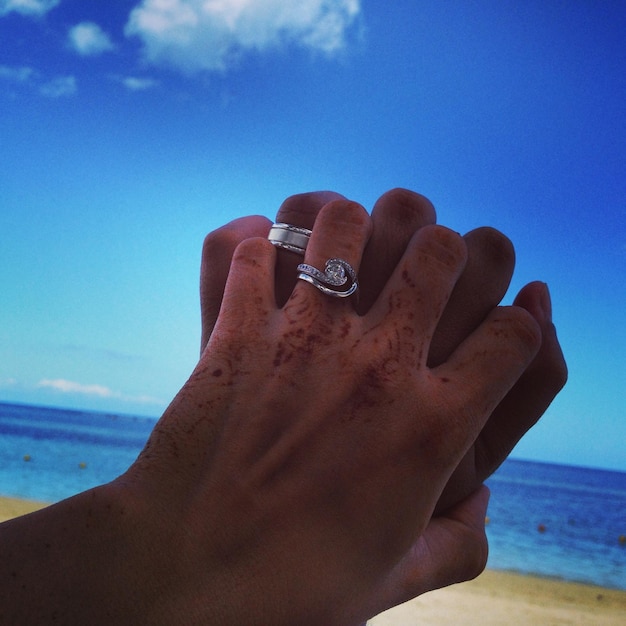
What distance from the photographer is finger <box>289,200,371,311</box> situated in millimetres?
709

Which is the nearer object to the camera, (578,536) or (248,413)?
(248,413)

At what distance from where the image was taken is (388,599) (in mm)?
678

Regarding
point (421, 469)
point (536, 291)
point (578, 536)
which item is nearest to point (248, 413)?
point (421, 469)

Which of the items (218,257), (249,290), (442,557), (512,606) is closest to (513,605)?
(512,606)

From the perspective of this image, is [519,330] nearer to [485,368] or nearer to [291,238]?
[485,368]

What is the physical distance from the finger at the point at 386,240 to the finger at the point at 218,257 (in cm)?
17

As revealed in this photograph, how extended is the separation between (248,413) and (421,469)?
0.60 ft

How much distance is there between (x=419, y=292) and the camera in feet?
2.33

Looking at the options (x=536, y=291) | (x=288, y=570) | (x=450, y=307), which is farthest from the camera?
(x=536, y=291)

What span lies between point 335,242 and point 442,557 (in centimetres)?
40

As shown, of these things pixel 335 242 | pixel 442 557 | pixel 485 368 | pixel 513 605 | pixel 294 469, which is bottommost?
pixel 513 605

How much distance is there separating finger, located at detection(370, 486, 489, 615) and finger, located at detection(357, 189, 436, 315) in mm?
291

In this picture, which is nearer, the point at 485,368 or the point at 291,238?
the point at 485,368

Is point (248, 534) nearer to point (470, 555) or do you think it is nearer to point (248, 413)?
point (248, 413)
